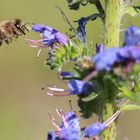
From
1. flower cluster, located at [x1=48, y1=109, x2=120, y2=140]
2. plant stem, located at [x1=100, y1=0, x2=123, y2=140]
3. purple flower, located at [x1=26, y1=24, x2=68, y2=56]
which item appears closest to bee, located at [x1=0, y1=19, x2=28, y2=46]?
purple flower, located at [x1=26, y1=24, x2=68, y2=56]

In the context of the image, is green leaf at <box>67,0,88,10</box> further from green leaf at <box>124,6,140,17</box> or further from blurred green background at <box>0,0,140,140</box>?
blurred green background at <box>0,0,140,140</box>

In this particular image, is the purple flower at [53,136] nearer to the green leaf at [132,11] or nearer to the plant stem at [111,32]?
the plant stem at [111,32]

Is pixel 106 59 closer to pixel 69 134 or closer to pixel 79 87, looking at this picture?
pixel 79 87

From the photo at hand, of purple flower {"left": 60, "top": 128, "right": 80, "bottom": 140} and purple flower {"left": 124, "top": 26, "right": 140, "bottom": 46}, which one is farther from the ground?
purple flower {"left": 124, "top": 26, "right": 140, "bottom": 46}

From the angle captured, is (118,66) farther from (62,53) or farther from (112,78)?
(62,53)

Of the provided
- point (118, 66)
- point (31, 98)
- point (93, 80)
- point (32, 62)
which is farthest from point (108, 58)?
point (32, 62)

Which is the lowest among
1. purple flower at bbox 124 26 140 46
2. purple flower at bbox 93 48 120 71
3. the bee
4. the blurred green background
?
the blurred green background
